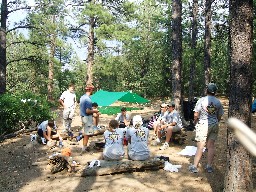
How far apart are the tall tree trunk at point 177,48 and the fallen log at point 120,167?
15.2 ft

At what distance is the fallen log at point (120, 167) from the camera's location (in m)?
5.71

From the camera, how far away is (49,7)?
1367 centimetres

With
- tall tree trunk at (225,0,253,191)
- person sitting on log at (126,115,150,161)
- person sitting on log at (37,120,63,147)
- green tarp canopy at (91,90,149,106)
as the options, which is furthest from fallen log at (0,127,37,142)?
tall tree trunk at (225,0,253,191)

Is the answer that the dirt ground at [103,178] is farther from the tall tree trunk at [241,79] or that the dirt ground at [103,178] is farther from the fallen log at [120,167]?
the tall tree trunk at [241,79]

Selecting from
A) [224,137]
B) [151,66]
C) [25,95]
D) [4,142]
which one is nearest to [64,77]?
[151,66]

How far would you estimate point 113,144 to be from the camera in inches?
236

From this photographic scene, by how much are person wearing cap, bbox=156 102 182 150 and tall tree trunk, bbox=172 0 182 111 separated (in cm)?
224

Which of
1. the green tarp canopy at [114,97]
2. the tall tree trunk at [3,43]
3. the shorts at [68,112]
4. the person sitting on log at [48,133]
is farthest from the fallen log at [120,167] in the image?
the green tarp canopy at [114,97]

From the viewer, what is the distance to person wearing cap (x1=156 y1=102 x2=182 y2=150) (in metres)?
7.74

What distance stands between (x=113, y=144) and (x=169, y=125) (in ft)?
7.50

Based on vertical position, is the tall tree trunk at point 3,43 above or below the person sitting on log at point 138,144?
above

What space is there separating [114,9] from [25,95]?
10.1 m

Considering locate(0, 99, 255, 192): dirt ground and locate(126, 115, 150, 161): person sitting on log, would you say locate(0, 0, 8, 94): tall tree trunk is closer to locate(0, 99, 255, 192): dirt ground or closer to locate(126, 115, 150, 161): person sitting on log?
locate(0, 99, 255, 192): dirt ground

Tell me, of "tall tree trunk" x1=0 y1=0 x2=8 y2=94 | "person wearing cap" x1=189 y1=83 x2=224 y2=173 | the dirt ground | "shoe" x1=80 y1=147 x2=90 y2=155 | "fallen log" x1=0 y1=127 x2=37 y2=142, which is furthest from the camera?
"tall tree trunk" x1=0 y1=0 x2=8 y2=94
